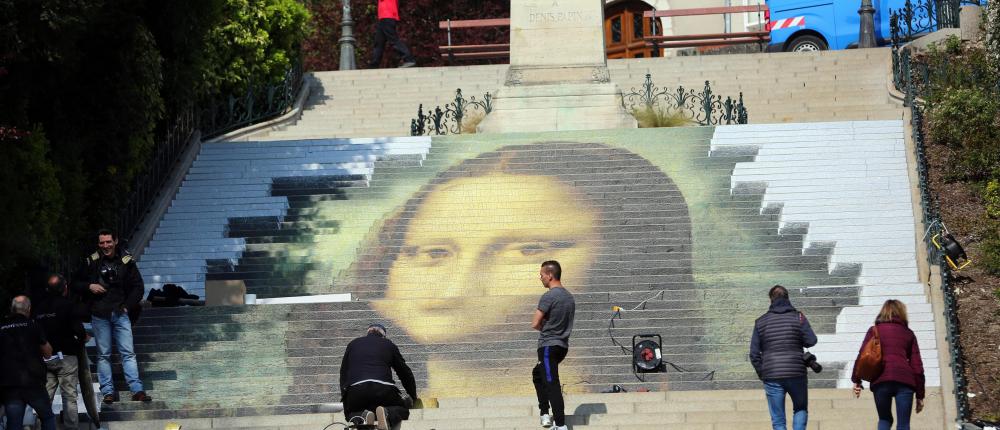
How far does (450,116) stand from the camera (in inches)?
1115

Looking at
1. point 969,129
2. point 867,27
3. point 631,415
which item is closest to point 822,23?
point 867,27

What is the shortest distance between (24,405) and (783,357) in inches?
237

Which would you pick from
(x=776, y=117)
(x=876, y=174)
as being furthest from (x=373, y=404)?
(x=776, y=117)

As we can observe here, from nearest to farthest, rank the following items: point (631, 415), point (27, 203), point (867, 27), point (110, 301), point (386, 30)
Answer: point (631, 415) < point (110, 301) < point (27, 203) < point (867, 27) < point (386, 30)

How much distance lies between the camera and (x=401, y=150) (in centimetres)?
2381

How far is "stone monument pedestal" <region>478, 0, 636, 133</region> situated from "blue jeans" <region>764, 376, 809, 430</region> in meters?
12.9

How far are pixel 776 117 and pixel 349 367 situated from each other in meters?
16.5

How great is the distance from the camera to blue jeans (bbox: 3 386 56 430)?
1342 cm

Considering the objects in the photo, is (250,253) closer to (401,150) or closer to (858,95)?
(401,150)

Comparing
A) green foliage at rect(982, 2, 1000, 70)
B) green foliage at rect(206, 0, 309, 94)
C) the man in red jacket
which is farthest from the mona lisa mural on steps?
the man in red jacket

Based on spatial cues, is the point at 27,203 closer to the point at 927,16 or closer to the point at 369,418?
the point at 369,418

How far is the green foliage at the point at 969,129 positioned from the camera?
21781mm

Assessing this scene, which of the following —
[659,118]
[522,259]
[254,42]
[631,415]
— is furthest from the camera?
[254,42]

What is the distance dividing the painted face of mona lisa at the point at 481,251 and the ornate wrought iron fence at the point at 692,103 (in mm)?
4667
